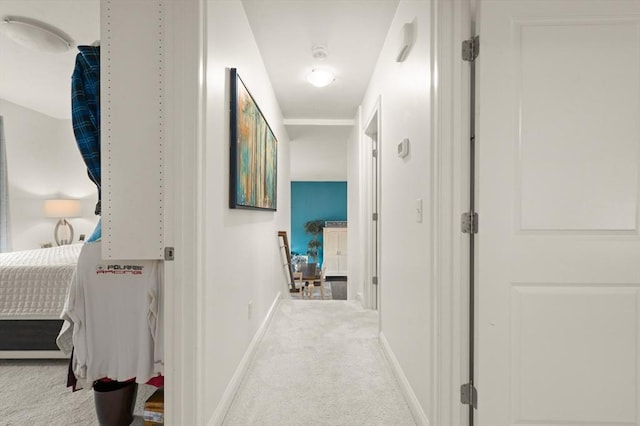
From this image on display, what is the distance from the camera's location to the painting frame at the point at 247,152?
1.82m

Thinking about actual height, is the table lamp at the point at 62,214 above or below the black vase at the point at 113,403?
above

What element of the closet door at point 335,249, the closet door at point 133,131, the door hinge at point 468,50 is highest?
the door hinge at point 468,50

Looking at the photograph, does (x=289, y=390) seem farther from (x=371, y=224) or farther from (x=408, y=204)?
(x=371, y=224)

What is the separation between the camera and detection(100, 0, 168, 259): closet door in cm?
131

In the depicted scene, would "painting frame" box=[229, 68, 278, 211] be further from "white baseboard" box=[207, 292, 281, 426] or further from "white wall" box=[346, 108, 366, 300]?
"white wall" box=[346, 108, 366, 300]

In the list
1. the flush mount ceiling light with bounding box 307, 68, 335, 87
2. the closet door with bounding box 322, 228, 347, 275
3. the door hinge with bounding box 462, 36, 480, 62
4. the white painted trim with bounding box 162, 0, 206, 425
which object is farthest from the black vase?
the closet door with bounding box 322, 228, 347, 275

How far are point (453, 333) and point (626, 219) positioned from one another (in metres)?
0.84

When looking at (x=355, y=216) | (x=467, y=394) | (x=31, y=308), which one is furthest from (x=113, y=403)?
(x=355, y=216)

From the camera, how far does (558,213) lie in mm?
1303

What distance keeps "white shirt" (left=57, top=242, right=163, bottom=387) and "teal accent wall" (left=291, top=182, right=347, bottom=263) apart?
816cm

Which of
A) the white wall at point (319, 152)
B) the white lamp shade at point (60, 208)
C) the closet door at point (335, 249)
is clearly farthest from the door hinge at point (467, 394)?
the closet door at point (335, 249)

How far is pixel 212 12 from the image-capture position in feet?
4.88

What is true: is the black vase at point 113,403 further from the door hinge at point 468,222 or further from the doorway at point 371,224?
the doorway at point 371,224

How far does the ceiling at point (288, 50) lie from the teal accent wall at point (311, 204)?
17.5ft
